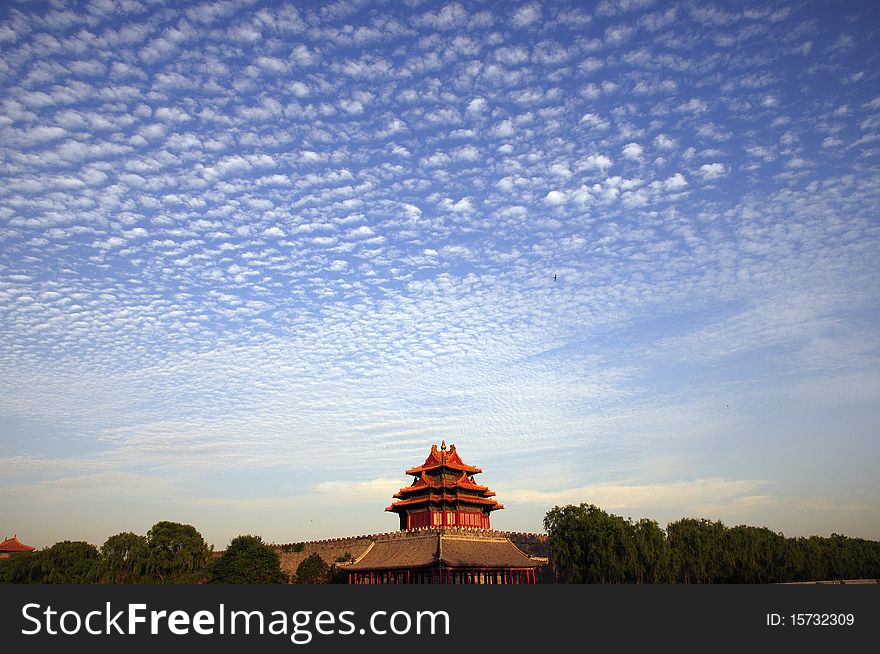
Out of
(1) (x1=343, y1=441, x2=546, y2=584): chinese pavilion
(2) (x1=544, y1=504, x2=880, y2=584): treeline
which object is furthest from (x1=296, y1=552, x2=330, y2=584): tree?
(2) (x1=544, y1=504, x2=880, y2=584): treeline

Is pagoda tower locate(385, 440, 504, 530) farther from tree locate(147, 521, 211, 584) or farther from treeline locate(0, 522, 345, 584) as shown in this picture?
tree locate(147, 521, 211, 584)

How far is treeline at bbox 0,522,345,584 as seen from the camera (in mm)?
53031

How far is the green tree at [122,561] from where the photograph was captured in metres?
53.0

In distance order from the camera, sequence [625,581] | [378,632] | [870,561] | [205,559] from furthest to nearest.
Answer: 1. [870,561]
2. [205,559]
3. [625,581]
4. [378,632]

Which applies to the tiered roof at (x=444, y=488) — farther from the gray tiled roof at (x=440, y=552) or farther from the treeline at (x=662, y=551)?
the treeline at (x=662, y=551)

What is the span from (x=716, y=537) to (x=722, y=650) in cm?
2613

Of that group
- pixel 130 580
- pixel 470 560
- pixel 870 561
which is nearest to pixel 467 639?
pixel 470 560

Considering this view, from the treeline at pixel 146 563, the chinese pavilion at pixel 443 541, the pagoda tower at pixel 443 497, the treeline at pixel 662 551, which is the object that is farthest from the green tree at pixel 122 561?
the treeline at pixel 662 551

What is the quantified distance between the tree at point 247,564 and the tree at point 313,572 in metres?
3.98

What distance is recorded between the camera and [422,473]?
187 feet

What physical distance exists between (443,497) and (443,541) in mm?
7089

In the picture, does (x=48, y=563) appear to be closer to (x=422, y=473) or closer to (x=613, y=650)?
(x=422, y=473)

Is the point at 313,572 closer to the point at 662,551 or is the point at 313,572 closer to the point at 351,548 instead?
the point at 351,548

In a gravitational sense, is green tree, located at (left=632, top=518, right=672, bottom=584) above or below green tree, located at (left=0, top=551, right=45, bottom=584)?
above
